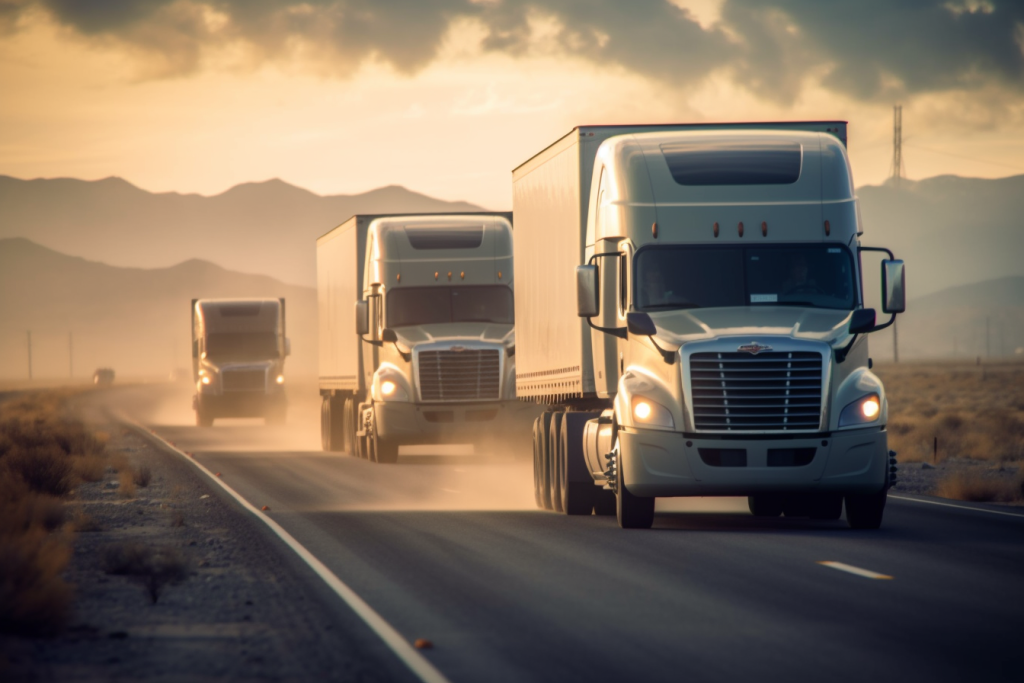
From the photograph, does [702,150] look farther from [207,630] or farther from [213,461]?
[213,461]

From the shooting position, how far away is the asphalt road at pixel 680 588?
343 inches

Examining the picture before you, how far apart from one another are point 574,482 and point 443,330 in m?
11.6

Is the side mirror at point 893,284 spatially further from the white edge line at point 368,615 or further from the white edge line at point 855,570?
the white edge line at point 368,615

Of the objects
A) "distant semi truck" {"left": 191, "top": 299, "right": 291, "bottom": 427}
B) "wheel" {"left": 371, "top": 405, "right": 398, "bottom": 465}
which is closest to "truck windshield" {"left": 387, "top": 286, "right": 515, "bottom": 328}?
"wheel" {"left": 371, "top": 405, "right": 398, "bottom": 465}

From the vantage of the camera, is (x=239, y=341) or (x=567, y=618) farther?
(x=239, y=341)

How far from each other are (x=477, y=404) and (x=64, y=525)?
1284 centimetres

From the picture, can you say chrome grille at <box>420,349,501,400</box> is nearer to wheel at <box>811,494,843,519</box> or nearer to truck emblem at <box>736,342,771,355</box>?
wheel at <box>811,494,843,519</box>

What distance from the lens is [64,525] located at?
17516 millimetres

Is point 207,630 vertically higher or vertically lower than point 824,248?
lower

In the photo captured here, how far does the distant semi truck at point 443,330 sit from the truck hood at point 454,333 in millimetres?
18

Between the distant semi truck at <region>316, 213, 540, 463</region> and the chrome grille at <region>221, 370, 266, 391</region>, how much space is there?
758 inches

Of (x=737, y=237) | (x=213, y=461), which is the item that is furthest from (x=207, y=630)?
(x=213, y=461)

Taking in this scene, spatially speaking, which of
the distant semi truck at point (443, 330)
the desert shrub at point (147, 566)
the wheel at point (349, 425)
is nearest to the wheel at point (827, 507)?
the desert shrub at point (147, 566)

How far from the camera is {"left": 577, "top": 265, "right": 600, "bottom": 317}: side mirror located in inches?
621
